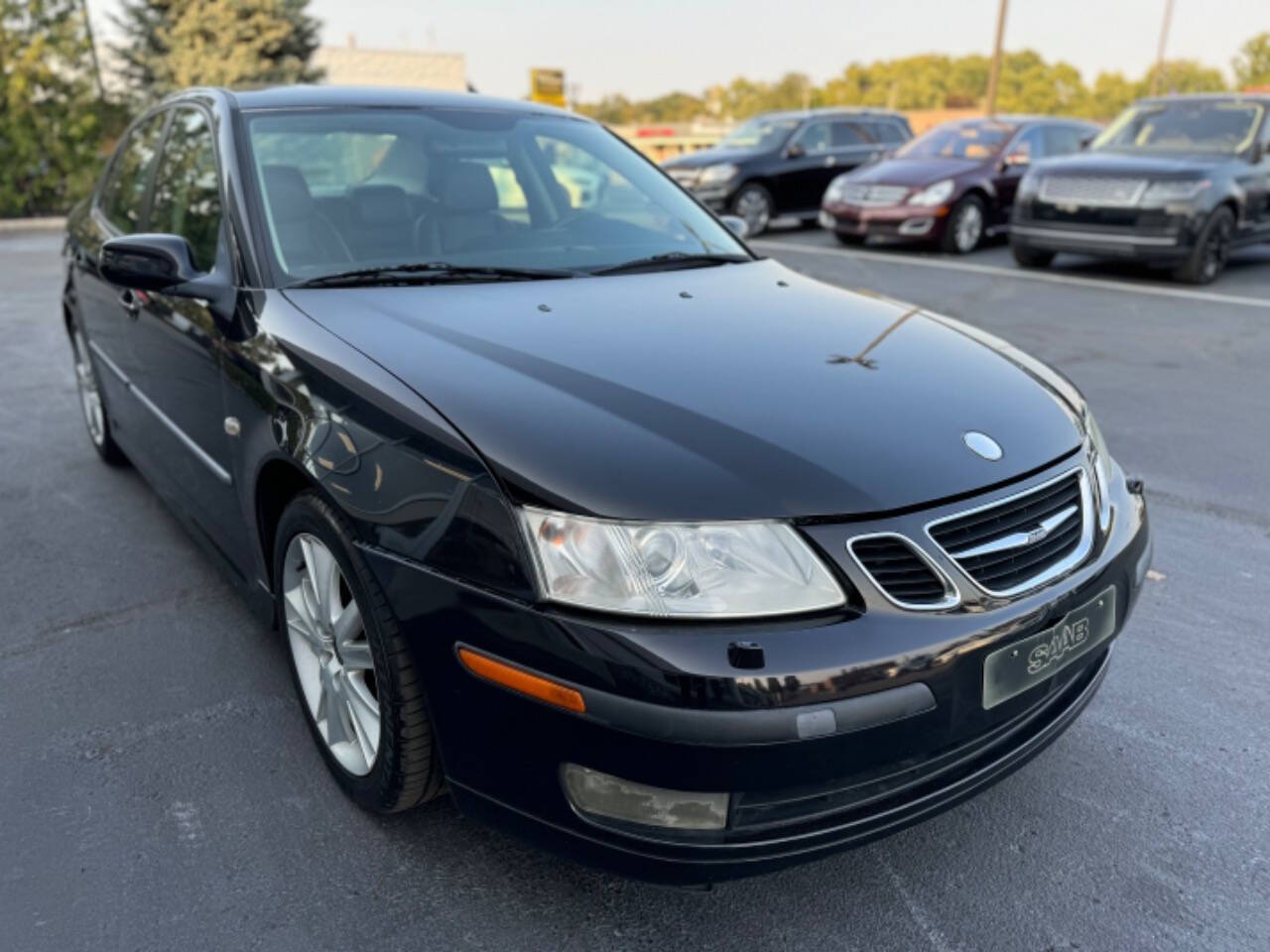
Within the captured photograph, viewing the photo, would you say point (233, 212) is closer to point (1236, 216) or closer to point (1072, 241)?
point (1072, 241)

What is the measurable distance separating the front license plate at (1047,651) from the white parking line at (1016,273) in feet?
25.3

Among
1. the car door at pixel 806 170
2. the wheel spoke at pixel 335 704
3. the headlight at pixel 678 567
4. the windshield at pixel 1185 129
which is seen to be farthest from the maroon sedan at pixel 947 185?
the headlight at pixel 678 567

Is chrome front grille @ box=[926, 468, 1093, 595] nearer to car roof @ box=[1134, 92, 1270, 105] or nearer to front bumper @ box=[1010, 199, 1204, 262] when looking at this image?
front bumper @ box=[1010, 199, 1204, 262]

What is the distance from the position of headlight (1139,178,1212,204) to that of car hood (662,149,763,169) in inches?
215

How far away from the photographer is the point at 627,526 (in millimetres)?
1671

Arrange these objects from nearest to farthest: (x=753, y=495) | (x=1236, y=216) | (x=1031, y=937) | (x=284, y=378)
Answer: (x=753, y=495) → (x=1031, y=937) → (x=284, y=378) → (x=1236, y=216)

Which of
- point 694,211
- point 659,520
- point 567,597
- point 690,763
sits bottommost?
point 690,763

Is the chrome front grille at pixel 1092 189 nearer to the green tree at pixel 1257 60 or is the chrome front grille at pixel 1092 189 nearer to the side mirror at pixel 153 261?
the side mirror at pixel 153 261

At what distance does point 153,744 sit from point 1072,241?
29.8 ft

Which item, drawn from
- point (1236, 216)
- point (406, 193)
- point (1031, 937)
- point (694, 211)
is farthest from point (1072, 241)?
point (1031, 937)

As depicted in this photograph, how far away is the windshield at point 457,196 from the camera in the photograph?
2727 mm

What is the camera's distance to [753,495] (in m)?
1.71

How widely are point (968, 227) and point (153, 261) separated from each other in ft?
34.3

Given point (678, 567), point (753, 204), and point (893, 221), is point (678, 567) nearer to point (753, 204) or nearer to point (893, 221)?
point (893, 221)
